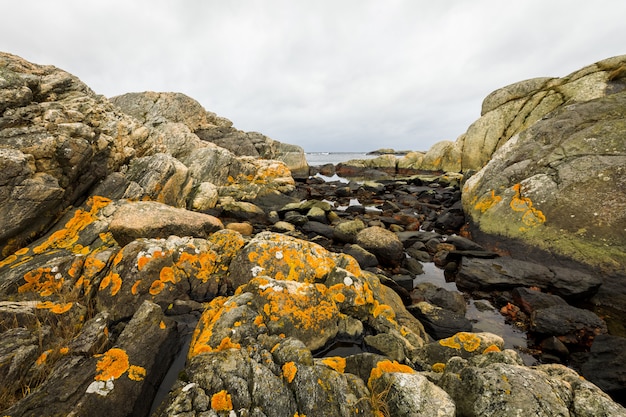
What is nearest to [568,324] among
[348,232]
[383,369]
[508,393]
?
[508,393]

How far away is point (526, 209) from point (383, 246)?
6225 mm

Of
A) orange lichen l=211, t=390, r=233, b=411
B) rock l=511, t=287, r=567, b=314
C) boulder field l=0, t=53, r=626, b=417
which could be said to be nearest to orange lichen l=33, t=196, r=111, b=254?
boulder field l=0, t=53, r=626, b=417

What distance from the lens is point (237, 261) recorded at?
7.36 metres

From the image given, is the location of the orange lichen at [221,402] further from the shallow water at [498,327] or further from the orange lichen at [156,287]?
the shallow water at [498,327]

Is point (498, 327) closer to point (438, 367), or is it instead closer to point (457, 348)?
point (457, 348)

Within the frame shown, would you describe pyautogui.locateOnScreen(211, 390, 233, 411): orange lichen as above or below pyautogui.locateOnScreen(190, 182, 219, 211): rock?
below

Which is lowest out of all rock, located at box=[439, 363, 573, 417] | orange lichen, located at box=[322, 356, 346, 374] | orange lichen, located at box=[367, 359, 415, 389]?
orange lichen, located at box=[322, 356, 346, 374]

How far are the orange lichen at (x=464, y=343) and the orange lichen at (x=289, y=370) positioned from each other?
310cm

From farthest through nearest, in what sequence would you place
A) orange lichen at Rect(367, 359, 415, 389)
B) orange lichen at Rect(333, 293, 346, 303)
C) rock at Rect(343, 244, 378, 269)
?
rock at Rect(343, 244, 378, 269), orange lichen at Rect(333, 293, 346, 303), orange lichen at Rect(367, 359, 415, 389)

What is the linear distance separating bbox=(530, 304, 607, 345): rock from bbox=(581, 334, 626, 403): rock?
66cm

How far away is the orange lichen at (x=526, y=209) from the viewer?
10586 mm

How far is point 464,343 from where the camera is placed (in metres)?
5.04

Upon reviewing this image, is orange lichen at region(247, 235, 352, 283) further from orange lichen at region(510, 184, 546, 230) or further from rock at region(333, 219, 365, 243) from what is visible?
orange lichen at region(510, 184, 546, 230)

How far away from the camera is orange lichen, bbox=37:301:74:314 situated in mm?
5207
